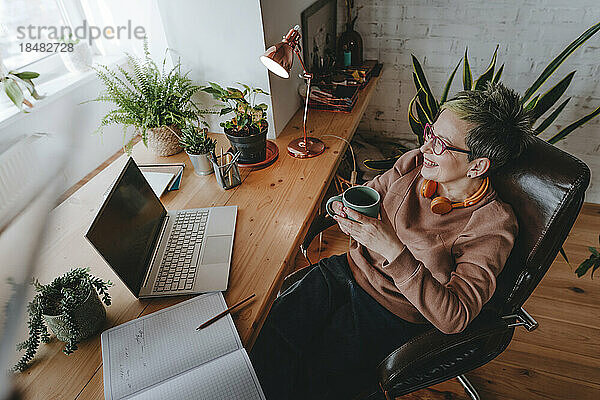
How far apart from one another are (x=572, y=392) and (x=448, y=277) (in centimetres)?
100

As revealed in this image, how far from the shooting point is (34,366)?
0.91 meters

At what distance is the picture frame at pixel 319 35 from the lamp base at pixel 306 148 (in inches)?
21.9

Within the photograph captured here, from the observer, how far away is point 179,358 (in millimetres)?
909

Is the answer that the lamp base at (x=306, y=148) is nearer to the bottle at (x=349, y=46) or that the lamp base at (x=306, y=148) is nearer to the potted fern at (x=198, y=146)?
the potted fern at (x=198, y=146)

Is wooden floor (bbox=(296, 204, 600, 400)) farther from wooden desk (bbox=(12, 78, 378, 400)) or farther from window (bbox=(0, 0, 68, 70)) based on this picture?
window (bbox=(0, 0, 68, 70))

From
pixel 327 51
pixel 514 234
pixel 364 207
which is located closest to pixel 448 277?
pixel 514 234

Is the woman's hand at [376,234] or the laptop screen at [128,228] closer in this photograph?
the laptop screen at [128,228]

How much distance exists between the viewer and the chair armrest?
98cm

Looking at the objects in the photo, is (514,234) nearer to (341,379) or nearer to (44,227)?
(341,379)

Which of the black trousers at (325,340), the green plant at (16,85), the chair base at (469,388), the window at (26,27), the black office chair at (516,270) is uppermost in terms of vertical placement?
the window at (26,27)

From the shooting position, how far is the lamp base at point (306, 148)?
66.4 inches

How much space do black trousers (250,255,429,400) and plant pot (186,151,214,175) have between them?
0.62m

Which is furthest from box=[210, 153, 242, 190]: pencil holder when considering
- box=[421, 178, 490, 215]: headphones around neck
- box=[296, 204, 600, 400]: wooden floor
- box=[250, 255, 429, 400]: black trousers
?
box=[296, 204, 600, 400]: wooden floor

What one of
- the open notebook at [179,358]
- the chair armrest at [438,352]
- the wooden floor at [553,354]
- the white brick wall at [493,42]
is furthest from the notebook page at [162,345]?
the white brick wall at [493,42]
